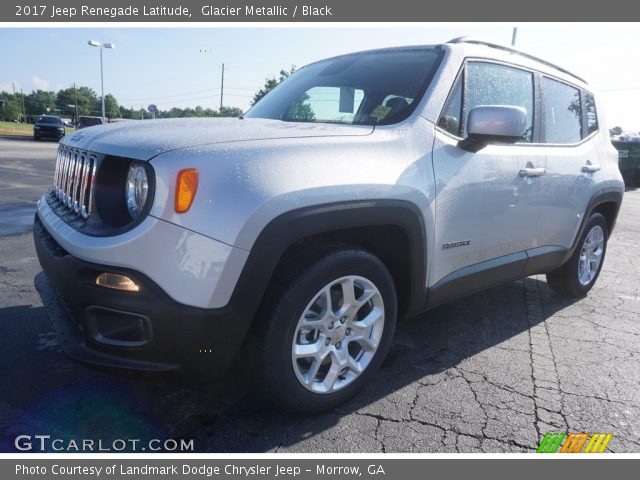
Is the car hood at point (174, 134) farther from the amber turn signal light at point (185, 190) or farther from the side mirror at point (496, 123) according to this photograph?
the side mirror at point (496, 123)

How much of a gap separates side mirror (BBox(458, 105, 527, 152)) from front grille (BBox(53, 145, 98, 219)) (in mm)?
1900

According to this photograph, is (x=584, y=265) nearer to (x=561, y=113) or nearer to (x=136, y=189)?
(x=561, y=113)

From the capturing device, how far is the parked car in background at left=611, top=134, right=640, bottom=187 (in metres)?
16.4

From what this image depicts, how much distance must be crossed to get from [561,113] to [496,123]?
63.4 inches

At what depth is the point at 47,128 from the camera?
28812 mm

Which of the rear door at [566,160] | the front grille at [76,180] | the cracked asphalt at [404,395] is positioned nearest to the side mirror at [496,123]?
the rear door at [566,160]

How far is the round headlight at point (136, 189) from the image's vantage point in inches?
76.4

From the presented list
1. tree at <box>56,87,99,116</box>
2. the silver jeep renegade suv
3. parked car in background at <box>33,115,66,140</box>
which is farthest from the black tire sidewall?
tree at <box>56,87,99,116</box>

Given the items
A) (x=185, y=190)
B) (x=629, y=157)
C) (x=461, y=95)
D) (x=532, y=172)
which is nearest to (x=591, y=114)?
(x=532, y=172)

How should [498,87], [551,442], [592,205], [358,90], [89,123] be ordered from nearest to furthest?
[551,442]
[358,90]
[498,87]
[592,205]
[89,123]

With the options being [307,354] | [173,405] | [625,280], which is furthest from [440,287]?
[625,280]

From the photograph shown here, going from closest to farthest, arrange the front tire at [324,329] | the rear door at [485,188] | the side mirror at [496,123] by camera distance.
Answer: the front tire at [324,329]
the side mirror at [496,123]
the rear door at [485,188]

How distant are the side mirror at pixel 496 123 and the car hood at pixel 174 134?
594 millimetres

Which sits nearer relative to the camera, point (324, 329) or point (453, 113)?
point (324, 329)
